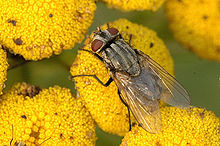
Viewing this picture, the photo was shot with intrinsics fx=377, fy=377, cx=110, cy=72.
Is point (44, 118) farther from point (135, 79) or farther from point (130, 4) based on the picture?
point (130, 4)

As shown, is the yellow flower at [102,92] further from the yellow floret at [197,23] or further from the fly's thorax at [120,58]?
the yellow floret at [197,23]

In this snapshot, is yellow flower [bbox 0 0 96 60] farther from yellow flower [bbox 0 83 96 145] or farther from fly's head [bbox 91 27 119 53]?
yellow flower [bbox 0 83 96 145]

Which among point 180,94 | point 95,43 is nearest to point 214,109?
point 180,94

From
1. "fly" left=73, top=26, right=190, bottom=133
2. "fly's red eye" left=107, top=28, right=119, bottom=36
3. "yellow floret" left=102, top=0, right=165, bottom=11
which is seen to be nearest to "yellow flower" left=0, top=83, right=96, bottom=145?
"fly" left=73, top=26, right=190, bottom=133

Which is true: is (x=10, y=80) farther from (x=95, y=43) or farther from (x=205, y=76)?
(x=205, y=76)

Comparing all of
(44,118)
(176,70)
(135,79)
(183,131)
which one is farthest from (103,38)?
(176,70)
